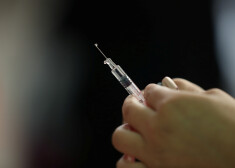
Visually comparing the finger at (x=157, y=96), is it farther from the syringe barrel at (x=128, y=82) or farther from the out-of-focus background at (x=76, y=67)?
the out-of-focus background at (x=76, y=67)

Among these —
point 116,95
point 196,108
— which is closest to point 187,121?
point 196,108

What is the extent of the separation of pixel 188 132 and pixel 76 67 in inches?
12.5

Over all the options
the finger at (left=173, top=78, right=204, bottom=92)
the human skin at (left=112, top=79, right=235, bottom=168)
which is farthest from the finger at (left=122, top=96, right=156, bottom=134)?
the finger at (left=173, top=78, right=204, bottom=92)

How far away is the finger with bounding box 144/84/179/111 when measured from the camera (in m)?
0.36

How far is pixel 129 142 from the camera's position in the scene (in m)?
0.38

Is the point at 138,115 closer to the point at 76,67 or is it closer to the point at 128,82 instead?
the point at 128,82

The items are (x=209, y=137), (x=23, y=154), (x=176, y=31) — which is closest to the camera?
(x=209, y=137)

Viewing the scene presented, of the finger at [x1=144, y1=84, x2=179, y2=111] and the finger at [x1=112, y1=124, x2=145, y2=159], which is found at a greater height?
the finger at [x1=144, y1=84, x2=179, y2=111]

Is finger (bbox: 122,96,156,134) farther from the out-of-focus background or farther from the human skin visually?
the out-of-focus background

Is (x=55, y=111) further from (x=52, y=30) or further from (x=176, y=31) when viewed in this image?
(x=176, y=31)

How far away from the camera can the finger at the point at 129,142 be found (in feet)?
1.22

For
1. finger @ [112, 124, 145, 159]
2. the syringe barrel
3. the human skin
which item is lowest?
the human skin

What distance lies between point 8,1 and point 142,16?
0.29 metres

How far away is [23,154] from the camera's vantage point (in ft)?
1.79
